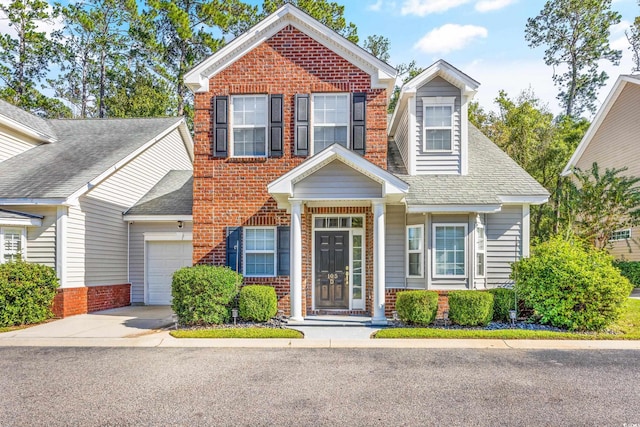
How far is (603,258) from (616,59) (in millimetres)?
24795

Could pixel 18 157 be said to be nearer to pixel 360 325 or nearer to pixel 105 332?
pixel 105 332

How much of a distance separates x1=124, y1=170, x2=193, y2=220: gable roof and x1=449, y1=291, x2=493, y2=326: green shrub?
8825 mm

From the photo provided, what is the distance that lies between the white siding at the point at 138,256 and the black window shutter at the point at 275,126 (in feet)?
18.5

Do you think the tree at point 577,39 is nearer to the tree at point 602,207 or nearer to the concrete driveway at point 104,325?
the tree at point 602,207

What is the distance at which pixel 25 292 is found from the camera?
35.2 ft

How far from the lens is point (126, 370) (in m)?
6.90

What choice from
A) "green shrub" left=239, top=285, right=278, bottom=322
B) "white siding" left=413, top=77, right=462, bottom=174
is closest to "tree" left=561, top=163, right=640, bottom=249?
"white siding" left=413, top=77, right=462, bottom=174

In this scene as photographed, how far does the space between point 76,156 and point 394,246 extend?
10846mm

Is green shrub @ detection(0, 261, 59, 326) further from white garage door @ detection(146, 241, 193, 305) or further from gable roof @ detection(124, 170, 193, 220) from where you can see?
gable roof @ detection(124, 170, 193, 220)

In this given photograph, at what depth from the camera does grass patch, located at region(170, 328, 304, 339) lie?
9.25 meters

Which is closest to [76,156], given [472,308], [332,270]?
[332,270]

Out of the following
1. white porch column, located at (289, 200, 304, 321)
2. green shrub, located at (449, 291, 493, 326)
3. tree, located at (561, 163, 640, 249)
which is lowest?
green shrub, located at (449, 291, 493, 326)

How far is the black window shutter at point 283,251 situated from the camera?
1138 centimetres

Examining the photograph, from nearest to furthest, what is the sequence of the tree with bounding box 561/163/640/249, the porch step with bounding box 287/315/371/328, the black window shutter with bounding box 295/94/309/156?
the porch step with bounding box 287/315/371/328, the black window shutter with bounding box 295/94/309/156, the tree with bounding box 561/163/640/249
